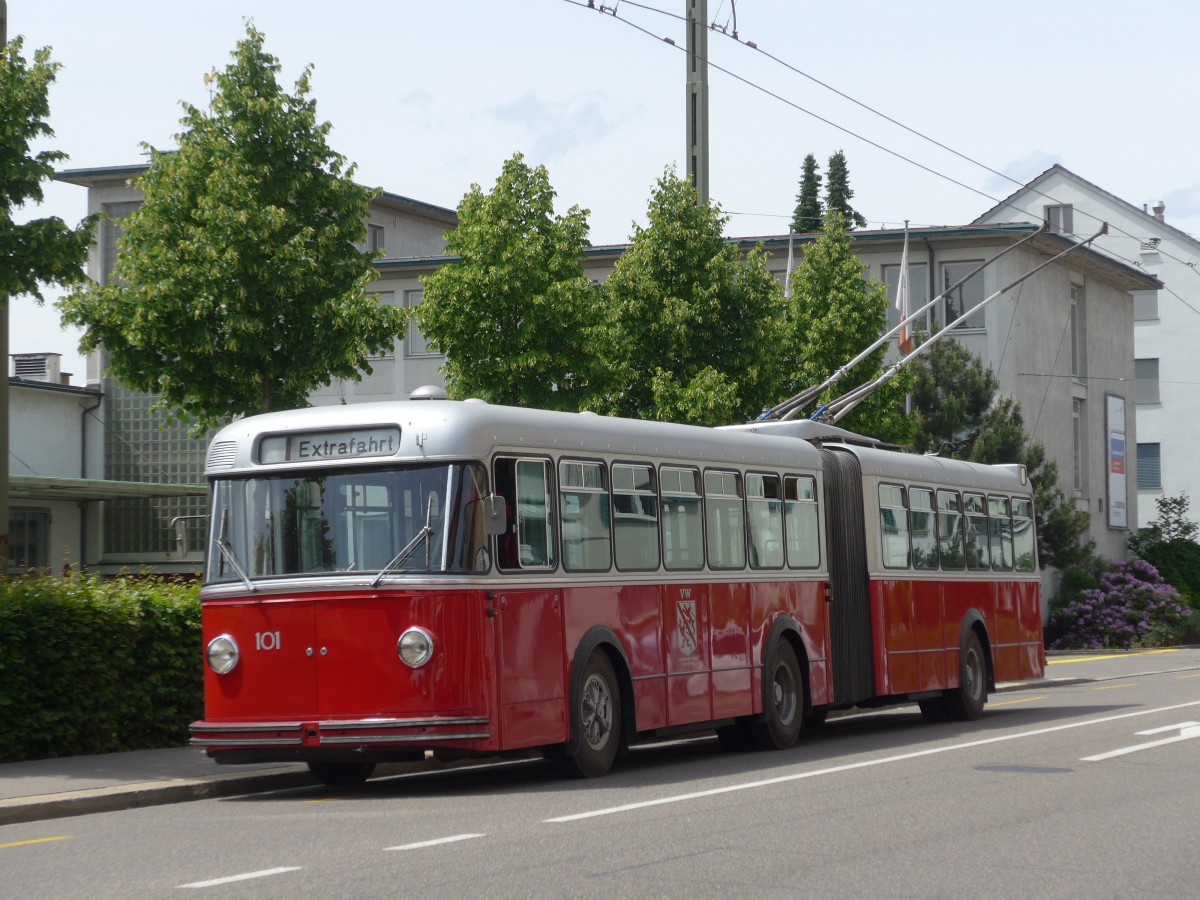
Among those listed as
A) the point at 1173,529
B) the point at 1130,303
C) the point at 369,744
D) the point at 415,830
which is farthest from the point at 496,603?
the point at 1130,303

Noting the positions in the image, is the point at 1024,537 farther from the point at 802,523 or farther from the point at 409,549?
the point at 409,549

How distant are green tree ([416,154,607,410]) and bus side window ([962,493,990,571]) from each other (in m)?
6.22

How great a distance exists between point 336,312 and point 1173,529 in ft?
136

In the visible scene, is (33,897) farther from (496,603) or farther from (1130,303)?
(1130,303)

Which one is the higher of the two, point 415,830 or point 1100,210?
point 1100,210

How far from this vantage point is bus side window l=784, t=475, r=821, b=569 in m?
18.3

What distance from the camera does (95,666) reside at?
16297 millimetres

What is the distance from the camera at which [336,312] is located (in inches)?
827

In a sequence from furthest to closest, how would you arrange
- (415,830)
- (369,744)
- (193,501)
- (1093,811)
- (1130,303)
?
(1130,303), (193,501), (369,744), (1093,811), (415,830)

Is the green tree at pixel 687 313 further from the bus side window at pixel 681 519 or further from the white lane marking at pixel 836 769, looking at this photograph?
the bus side window at pixel 681 519

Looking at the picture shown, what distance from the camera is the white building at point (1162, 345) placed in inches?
2746

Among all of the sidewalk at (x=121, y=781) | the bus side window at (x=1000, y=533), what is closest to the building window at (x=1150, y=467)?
the bus side window at (x=1000, y=533)

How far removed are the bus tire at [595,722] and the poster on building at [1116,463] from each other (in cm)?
4423

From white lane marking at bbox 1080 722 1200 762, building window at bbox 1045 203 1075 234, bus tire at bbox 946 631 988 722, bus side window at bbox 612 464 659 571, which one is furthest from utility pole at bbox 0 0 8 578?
building window at bbox 1045 203 1075 234
